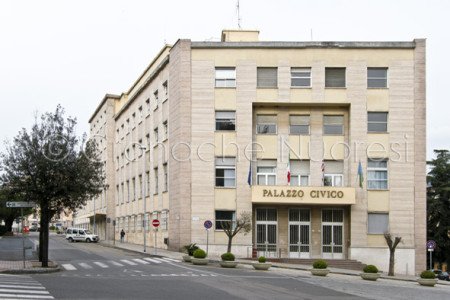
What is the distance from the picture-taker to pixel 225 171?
157 ft

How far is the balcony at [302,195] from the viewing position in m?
45.7

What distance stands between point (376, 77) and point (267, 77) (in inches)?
305

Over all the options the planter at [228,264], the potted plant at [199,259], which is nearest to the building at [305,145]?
the potted plant at [199,259]

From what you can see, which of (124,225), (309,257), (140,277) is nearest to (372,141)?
(309,257)

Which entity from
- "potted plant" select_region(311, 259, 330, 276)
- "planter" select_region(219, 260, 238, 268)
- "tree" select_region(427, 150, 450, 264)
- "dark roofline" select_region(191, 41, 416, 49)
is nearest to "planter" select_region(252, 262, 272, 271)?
"planter" select_region(219, 260, 238, 268)

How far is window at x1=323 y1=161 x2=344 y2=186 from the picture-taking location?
158 ft

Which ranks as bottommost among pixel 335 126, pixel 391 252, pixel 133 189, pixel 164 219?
pixel 391 252

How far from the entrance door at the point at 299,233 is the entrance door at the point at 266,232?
1135 mm

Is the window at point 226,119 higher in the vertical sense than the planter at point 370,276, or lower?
higher

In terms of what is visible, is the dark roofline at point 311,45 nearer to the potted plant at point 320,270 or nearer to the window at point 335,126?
the window at point 335,126

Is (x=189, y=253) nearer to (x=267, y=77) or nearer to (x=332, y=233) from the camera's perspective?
(x=332, y=233)

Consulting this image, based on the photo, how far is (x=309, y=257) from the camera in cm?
4684

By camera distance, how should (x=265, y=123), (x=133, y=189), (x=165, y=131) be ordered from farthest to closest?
1. (x=133, y=189)
2. (x=165, y=131)
3. (x=265, y=123)

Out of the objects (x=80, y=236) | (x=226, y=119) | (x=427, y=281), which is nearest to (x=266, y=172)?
(x=226, y=119)
